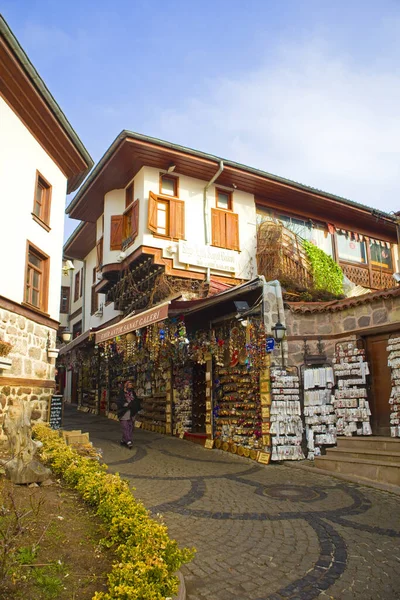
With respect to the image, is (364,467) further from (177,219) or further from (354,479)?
(177,219)

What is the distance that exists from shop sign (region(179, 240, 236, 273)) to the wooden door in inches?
257

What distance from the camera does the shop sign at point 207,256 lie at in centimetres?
1505

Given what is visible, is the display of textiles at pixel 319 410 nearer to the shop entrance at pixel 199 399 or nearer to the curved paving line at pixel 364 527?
the curved paving line at pixel 364 527

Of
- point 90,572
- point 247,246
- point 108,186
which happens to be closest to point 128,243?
point 108,186

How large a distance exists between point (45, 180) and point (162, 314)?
252 inches

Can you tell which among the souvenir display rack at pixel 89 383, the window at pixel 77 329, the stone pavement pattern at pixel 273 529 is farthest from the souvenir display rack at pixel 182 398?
the window at pixel 77 329

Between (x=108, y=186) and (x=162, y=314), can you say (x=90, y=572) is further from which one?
(x=108, y=186)

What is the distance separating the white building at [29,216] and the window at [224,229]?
506 cm

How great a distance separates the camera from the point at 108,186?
1708cm

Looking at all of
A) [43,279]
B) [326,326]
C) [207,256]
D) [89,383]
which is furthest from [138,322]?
[89,383]

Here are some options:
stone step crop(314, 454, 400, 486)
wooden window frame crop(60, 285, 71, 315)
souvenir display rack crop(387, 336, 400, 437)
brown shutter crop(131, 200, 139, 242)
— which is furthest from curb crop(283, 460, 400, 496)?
wooden window frame crop(60, 285, 71, 315)

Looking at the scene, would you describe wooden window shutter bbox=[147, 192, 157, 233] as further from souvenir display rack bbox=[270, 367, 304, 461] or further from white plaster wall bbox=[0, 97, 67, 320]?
souvenir display rack bbox=[270, 367, 304, 461]

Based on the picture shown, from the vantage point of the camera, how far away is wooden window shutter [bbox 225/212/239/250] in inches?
630

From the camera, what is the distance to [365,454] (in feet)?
30.3
